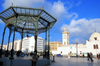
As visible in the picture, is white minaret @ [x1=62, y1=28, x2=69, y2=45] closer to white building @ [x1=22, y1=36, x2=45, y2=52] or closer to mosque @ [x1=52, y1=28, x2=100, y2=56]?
mosque @ [x1=52, y1=28, x2=100, y2=56]

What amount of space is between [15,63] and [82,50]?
48.7 m

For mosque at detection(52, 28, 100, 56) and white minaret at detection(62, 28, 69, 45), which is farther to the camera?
white minaret at detection(62, 28, 69, 45)

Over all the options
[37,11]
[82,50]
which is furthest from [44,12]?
[82,50]

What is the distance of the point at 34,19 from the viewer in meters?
11.9

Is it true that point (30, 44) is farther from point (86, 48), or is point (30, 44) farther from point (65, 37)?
point (86, 48)

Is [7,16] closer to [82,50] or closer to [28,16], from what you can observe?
[28,16]

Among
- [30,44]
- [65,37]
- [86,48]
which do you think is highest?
[65,37]

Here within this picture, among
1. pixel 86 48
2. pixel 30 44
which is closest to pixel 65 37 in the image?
pixel 86 48

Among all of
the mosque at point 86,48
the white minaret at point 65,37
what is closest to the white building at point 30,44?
the white minaret at point 65,37

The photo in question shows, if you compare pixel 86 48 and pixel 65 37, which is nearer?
pixel 86 48

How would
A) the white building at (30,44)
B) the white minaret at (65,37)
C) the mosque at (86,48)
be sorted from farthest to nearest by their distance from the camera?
the white building at (30,44), the white minaret at (65,37), the mosque at (86,48)

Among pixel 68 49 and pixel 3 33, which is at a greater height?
pixel 3 33

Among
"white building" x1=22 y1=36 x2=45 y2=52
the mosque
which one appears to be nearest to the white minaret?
the mosque

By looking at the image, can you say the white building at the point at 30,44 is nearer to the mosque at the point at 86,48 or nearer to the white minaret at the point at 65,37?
the white minaret at the point at 65,37
